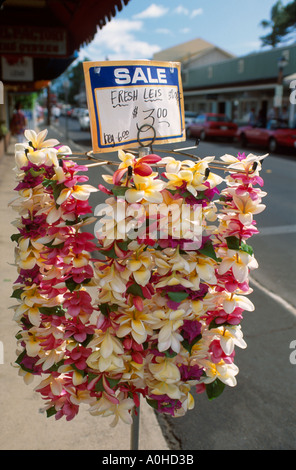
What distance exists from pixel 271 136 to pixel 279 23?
40.2 m

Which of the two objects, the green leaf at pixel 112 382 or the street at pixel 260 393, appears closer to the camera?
A: the green leaf at pixel 112 382

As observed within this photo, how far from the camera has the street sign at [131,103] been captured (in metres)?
1.68

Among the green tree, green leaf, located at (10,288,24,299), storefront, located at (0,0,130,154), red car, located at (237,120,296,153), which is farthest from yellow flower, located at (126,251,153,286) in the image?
the green tree

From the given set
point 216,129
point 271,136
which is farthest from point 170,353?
point 216,129

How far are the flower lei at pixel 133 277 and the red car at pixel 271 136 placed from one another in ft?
51.9

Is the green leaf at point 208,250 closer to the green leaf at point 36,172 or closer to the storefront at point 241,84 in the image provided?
the green leaf at point 36,172

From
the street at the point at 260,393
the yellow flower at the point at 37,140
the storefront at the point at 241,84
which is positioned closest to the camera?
the yellow flower at the point at 37,140

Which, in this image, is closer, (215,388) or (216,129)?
(215,388)

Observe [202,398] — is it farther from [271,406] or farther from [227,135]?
[227,135]

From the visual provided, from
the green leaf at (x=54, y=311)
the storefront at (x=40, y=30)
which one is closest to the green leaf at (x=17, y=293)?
the green leaf at (x=54, y=311)

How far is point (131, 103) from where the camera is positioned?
1774mm

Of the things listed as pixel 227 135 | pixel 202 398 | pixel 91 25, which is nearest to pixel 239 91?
pixel 227 135

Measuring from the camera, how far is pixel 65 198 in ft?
4.48

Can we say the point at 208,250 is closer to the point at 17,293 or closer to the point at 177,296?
the point at 177,296
